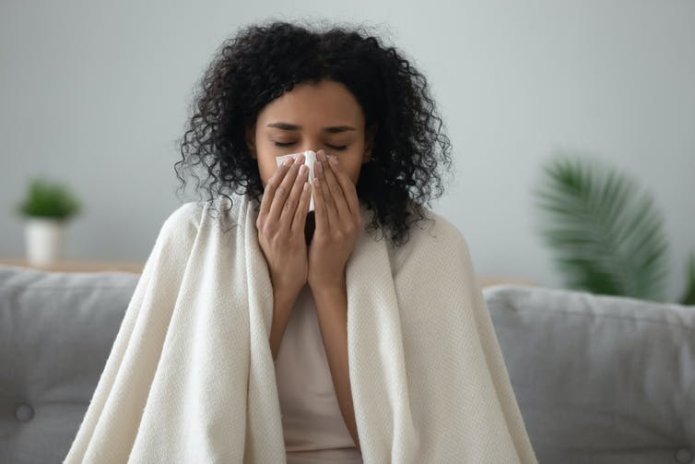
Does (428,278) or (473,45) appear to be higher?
(473,45)

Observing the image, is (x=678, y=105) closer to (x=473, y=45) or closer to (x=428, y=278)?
(x=473, y=45)

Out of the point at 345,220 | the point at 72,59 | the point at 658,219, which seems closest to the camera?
the point at 345,220

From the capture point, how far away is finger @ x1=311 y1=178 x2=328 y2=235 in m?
1.55

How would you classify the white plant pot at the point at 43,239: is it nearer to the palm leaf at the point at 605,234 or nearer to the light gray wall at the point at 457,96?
the light gray wall at the point at 457,96

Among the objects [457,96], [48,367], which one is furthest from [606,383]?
[457,96]

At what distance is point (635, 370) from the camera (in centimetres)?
201

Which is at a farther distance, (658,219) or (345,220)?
(658,219)

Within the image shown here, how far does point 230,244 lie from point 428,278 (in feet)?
1.06

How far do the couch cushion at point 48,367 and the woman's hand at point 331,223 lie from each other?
1.93 feet

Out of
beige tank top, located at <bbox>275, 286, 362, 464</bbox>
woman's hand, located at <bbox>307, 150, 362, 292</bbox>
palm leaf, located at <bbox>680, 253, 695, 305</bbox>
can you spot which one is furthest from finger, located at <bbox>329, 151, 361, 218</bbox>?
palm leaf, located at <bbox>680, 253, 695, 305</bbox>

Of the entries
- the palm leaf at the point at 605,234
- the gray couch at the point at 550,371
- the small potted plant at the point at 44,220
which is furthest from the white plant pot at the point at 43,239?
the palm leaf at the point at 605,234

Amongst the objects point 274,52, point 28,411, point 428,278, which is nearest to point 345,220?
point 428,278

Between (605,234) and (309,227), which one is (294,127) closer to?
(309,227)

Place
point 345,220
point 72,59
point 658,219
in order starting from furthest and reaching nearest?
point 72,59
point 658,219
point 345,220
